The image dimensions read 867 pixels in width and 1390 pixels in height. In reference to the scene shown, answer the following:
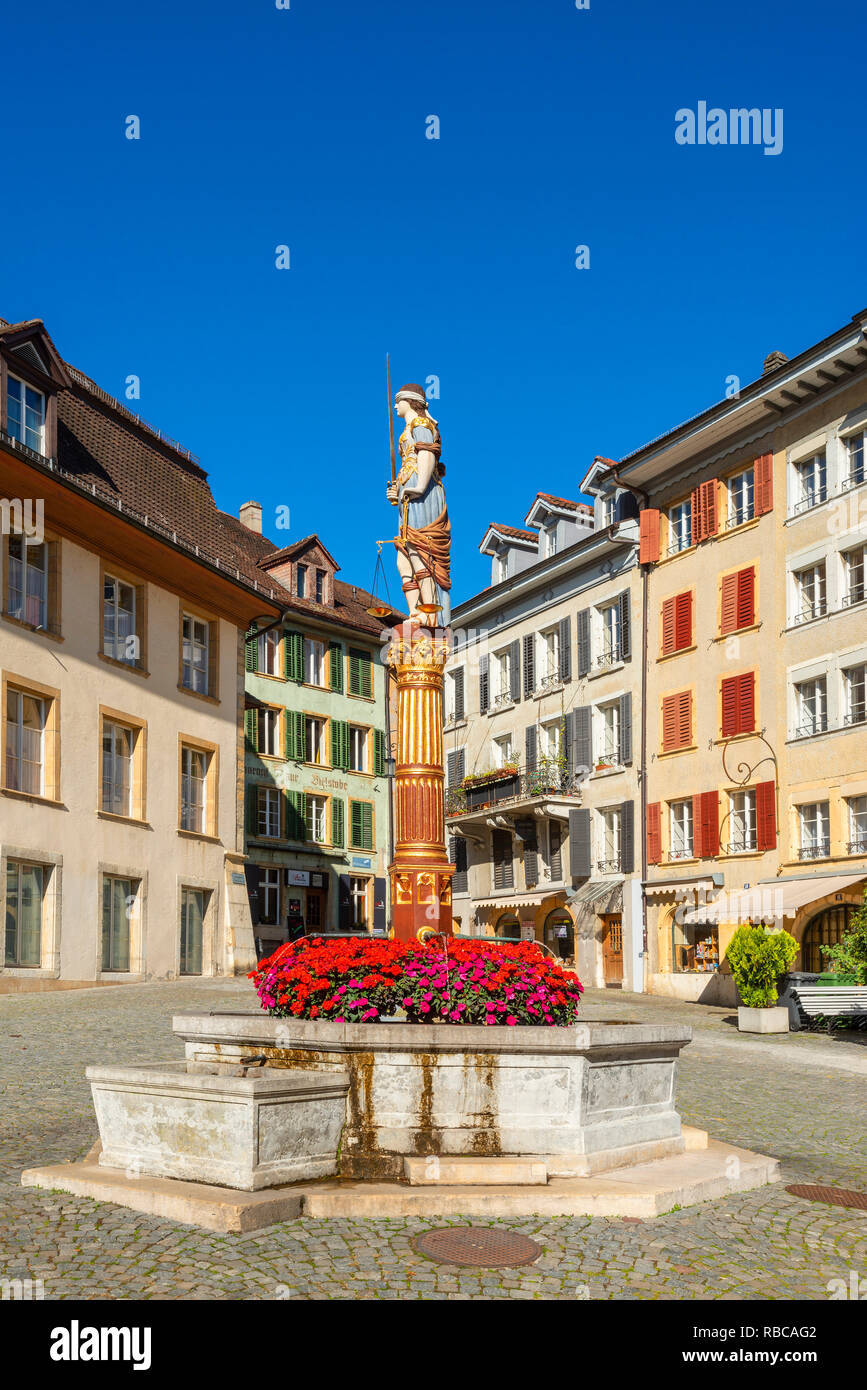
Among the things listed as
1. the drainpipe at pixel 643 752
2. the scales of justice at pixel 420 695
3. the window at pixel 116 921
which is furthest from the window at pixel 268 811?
the scales of justice at pixel 420 695

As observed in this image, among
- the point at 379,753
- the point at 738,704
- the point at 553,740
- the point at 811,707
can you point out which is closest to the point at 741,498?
the point at 738,704

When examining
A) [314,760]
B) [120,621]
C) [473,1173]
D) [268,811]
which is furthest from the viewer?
[314,760]

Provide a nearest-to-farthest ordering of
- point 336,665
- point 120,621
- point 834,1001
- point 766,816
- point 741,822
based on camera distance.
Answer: point 834,1001 → point 120,621 → point 766,816 → point 741,822 → point 336,665

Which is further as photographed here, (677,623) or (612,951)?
(612,951)

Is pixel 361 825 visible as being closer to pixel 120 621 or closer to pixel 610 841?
pixel 610 841

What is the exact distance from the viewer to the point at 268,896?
4659cm

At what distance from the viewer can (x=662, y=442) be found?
36812 mm

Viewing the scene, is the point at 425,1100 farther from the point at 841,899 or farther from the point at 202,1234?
the point at 841,899

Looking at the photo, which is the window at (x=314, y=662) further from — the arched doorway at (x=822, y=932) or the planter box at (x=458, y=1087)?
the planter box at (x=458, y=1087)

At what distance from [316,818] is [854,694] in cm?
2323

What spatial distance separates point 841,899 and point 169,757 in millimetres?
15240

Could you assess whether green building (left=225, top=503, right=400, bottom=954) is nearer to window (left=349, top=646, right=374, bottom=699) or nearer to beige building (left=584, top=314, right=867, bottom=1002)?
window (left=349, top=646, right=374, bottom=699)

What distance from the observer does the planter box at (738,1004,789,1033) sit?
22734mm

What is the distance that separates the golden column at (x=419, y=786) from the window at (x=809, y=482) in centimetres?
2235
